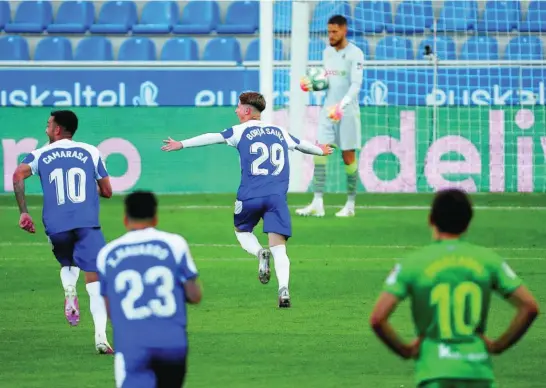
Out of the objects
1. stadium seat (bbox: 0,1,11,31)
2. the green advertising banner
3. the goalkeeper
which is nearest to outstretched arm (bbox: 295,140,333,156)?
the goalkeeper

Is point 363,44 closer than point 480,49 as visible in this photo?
Yes

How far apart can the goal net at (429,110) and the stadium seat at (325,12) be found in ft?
0.08

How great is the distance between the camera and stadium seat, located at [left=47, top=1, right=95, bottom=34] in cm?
2553

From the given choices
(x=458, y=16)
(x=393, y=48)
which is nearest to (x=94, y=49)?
(x=393, y=48)

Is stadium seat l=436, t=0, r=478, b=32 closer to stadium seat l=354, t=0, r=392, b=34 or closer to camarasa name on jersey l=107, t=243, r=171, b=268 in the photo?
stadium seat l=354, t=0, r=392, b=34

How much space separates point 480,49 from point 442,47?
659mm

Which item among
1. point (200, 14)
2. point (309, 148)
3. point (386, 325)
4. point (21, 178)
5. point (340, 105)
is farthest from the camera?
point (200, 14)

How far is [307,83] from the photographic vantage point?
55.0ft

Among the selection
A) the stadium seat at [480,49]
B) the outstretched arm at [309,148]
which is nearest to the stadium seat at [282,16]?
the stadium seat at [480,49]

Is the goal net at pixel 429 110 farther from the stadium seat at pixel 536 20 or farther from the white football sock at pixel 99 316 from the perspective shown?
the white football sock at pixel 99 316

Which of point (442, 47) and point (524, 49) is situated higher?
point (442, 47)

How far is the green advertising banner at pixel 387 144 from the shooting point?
21188 mm

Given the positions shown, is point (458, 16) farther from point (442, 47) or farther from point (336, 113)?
point (336, 113)

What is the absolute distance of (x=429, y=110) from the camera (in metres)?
21.3
